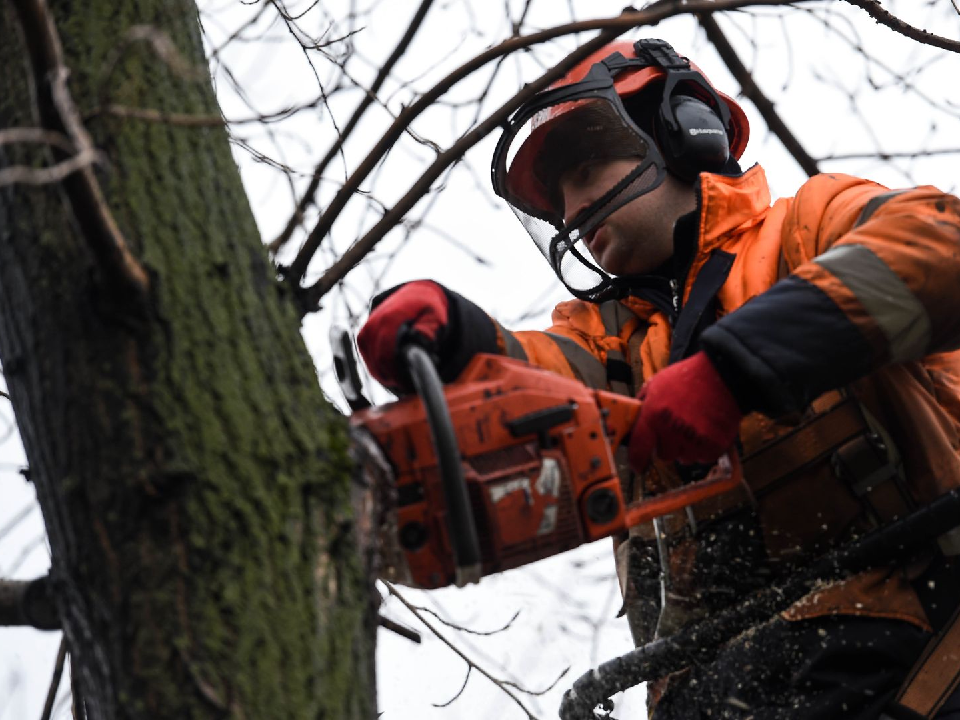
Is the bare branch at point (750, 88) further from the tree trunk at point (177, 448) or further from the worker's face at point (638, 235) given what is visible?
the tree trunk at point (177, 448)

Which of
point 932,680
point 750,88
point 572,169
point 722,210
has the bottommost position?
point 932,680

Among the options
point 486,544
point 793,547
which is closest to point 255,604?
point 486,544

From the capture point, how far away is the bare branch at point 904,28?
2.19 meters

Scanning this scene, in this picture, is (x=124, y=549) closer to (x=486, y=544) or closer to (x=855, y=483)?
(x=486, y=544)

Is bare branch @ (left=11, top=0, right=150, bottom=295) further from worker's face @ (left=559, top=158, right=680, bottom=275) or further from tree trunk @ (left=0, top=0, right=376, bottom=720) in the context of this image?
worker's face @ (left=559, top=158, right=680, bottom=275)

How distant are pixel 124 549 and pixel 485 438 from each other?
2.68ft

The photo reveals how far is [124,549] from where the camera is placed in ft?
3.97

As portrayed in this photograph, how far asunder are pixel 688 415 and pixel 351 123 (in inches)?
36.7

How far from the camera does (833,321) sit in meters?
2.00

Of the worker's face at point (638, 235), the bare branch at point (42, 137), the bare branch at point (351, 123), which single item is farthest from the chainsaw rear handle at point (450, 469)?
the worker's face at point (638, 235)

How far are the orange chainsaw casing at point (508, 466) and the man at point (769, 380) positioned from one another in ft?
0.51

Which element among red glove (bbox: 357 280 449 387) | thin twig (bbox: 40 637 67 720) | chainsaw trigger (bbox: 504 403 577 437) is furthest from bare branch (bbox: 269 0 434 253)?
thin twig (bbox: 40 637 67 720)

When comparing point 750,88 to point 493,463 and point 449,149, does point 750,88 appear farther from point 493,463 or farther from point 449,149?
point 493,463

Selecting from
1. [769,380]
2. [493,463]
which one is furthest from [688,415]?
[493,463]
